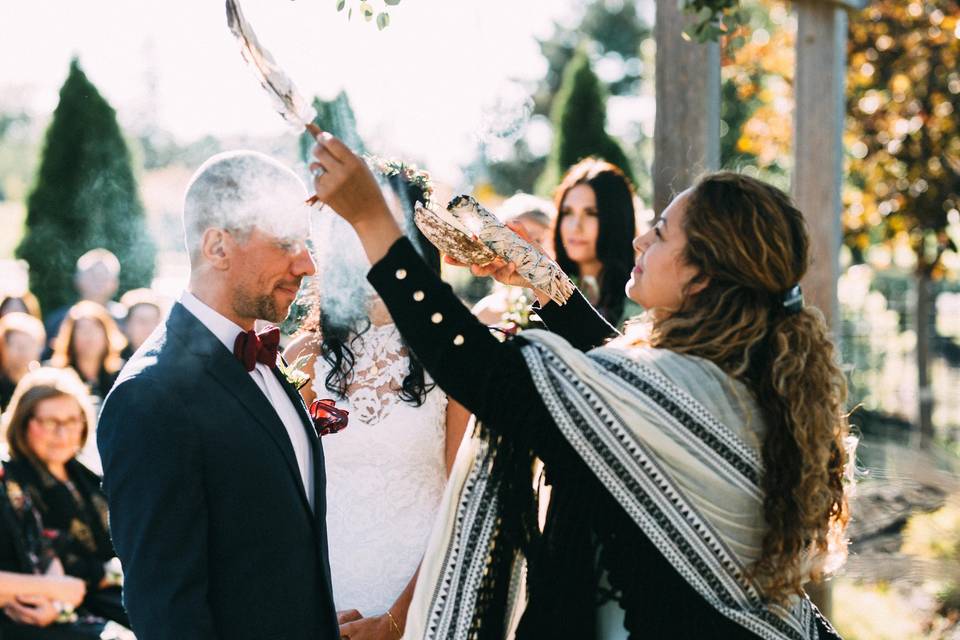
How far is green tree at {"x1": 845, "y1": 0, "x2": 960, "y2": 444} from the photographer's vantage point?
24.1ft

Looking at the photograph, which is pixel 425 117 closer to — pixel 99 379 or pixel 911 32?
pixel 99 379

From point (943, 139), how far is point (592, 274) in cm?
Result: 423

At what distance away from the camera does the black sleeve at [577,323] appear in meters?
2.58

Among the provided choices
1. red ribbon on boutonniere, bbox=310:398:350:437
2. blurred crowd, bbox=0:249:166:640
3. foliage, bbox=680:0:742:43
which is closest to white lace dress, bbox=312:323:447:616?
red ribbon on boutonniere, bbox=310:398:350:437

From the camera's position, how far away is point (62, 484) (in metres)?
4.32

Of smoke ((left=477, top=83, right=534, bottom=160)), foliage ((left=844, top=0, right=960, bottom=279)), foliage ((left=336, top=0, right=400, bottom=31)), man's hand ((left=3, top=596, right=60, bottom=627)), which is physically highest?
foliage ((left=844, top=0, right=960, bottom=279))

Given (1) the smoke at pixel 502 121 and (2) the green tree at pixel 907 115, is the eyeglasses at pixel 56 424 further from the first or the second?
(2) the green tree at pixel 907 115

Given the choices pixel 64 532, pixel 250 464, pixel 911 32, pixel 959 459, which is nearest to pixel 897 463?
pixel 959 459

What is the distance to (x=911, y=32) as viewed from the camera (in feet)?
24.5

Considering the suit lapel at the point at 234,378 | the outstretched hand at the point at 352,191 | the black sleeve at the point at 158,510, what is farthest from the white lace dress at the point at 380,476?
the outstretched hand at the point at 352,191

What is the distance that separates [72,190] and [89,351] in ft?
16.2

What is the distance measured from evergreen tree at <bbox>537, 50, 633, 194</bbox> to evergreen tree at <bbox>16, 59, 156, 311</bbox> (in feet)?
15.1

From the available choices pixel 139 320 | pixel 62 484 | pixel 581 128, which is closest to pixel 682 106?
pixel 62 484

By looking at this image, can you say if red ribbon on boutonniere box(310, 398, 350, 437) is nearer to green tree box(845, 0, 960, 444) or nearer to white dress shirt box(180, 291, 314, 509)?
white dress shirt box(180, 291, 314, 509)
